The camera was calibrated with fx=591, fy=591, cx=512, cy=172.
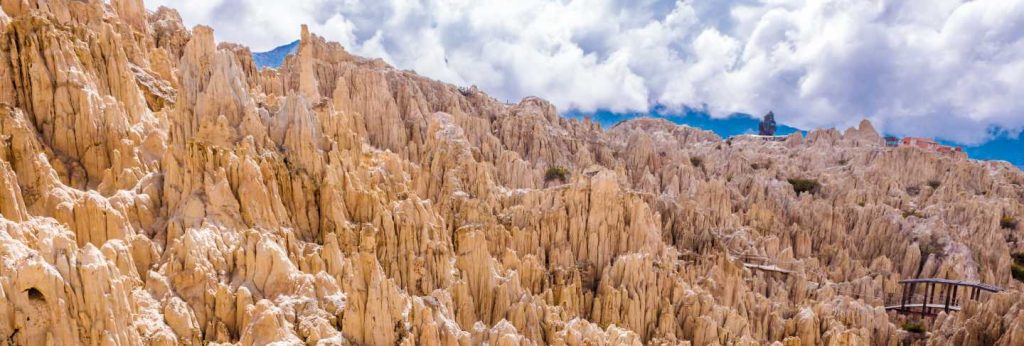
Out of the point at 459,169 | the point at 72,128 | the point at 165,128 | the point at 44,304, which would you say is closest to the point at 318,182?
the point at 165,128

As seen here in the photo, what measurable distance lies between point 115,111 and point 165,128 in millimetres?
2393

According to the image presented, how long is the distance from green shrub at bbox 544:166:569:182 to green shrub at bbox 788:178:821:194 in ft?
76.9

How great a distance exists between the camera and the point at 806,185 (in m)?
55.5

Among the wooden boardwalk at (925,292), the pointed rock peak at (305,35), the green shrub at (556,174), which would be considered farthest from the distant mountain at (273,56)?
the wooden boardwalk at (925,292)

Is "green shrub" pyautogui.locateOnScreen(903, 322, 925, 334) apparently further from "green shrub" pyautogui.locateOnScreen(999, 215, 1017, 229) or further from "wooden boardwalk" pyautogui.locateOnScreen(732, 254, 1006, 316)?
"green shrub" pyautogui.locateOnScreen(999, 215, 1017, 229)

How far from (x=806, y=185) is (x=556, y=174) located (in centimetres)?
2564

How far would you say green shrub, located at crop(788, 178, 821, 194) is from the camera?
55.0 m

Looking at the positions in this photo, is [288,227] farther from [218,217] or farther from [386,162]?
[386,162]

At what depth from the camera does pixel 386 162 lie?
89.7ft

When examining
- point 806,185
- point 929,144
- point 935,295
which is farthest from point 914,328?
point 929,144

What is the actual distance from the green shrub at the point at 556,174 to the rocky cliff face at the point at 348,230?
0.25m

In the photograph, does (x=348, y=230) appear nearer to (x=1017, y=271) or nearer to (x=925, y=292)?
(x=925, y=292)

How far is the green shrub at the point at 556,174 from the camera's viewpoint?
46.4 metres

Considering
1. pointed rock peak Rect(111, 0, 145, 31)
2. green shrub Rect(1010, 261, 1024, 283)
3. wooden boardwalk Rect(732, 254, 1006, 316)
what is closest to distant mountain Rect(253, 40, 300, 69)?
pointed rock peak Rect(111, 0, 145, 31)
